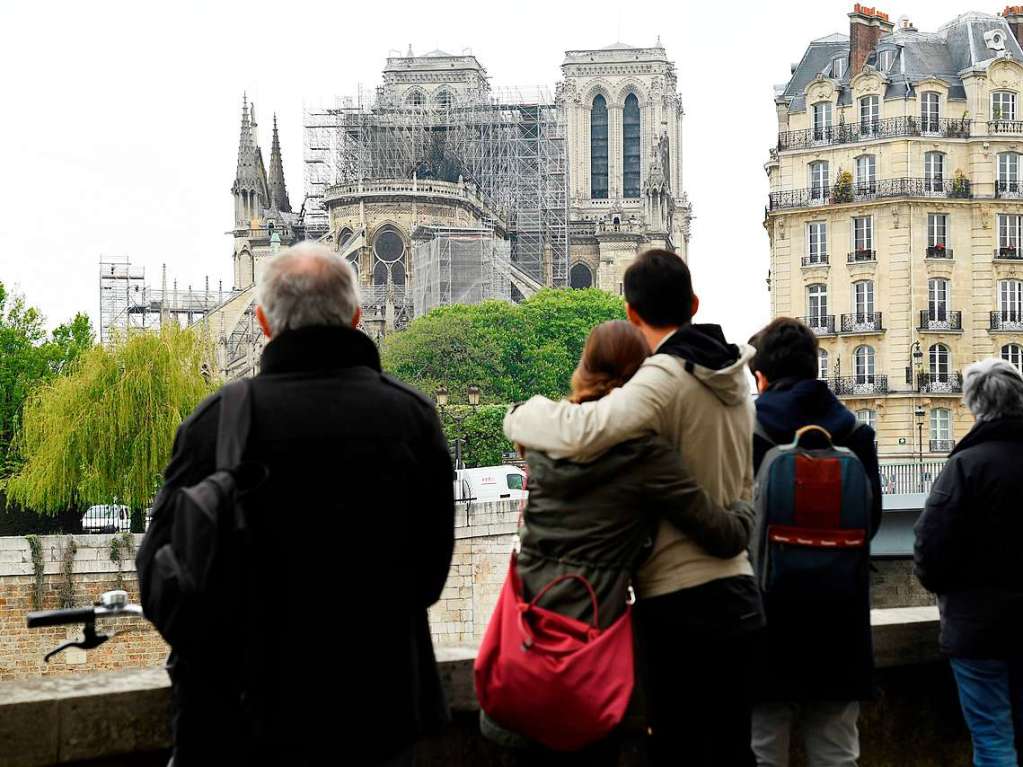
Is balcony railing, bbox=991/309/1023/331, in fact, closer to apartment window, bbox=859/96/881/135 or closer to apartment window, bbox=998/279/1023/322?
apartment window, bbox=998/279/1023/322

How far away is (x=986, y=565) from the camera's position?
5.05m

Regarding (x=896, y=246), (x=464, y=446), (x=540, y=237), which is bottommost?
(x=464, y=446)

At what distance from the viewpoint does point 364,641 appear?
3.38 m

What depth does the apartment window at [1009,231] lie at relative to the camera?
41062 millimetres

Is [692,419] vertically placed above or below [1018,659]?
above

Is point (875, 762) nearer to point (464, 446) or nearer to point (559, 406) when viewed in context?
point (559, 406)

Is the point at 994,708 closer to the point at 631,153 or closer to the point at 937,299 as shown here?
the point at 937,299

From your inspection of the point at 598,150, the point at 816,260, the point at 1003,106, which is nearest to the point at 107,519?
the point at 816,260

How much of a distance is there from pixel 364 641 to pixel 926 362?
38.9 metres

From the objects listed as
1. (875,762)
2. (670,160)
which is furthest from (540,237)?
(875,762)

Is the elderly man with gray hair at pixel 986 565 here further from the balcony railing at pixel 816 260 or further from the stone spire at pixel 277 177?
the stone spire at pixel 277 177

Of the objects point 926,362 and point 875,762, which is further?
point 926,362

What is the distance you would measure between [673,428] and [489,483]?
30769mm

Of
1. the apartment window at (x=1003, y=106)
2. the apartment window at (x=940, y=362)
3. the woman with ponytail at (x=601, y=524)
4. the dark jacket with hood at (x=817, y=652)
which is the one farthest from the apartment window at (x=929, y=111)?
the woman with ponytail at (x=601, y=524)
